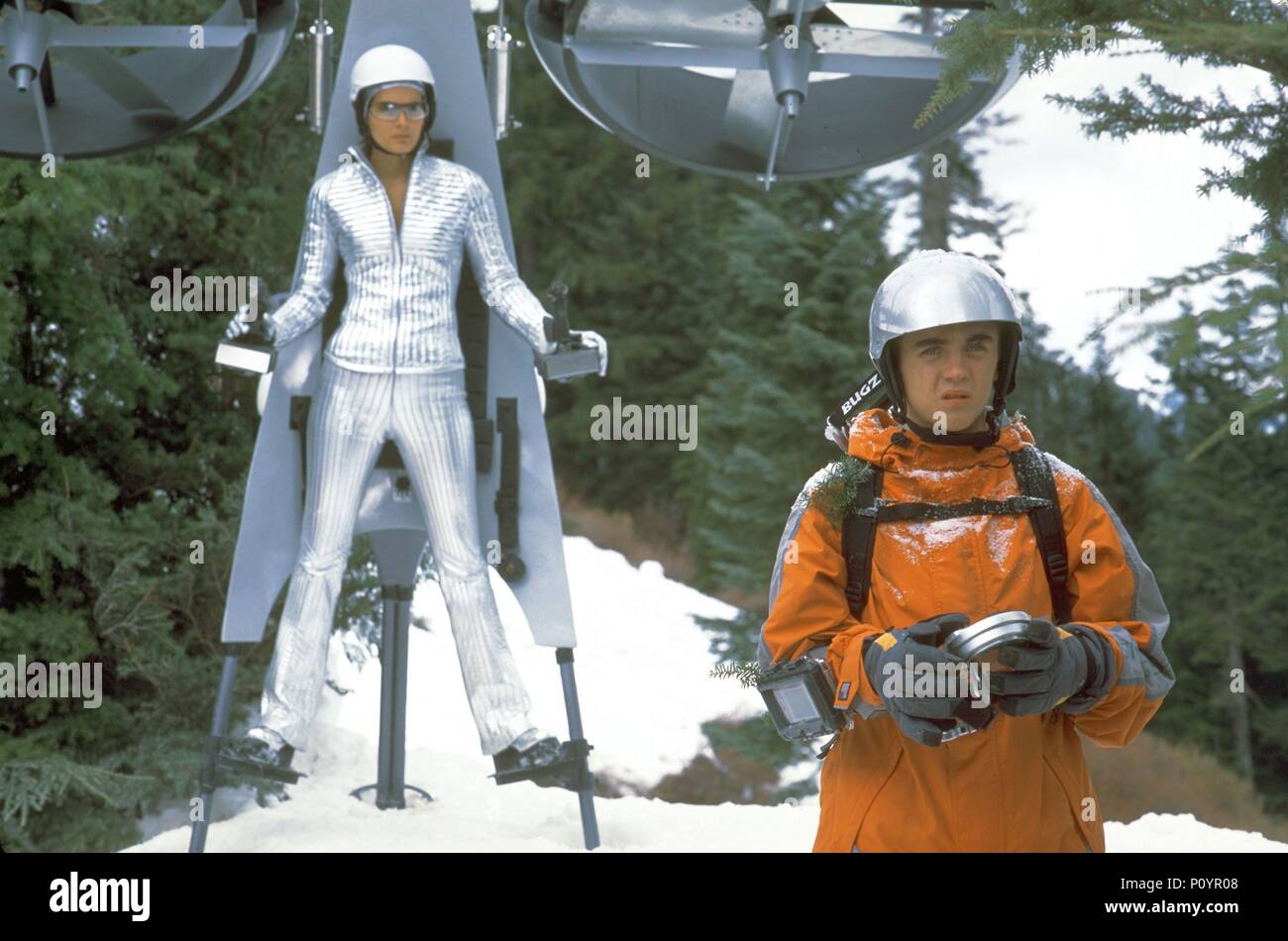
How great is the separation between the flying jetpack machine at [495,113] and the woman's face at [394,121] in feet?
0.65

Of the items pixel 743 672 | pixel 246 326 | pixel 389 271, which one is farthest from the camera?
pixel 389 271

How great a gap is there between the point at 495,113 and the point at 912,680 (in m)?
3.67

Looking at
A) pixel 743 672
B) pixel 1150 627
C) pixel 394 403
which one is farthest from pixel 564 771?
pixel 1150 627

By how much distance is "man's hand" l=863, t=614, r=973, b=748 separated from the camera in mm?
2184

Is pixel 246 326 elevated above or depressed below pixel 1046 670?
above

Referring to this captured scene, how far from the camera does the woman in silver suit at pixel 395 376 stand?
16.7ft

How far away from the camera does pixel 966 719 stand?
88.4 inches

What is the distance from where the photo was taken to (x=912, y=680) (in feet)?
7.19

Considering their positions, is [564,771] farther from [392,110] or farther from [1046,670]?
[1046,670]

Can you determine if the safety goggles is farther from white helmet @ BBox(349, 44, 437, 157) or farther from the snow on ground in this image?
the snow on ground

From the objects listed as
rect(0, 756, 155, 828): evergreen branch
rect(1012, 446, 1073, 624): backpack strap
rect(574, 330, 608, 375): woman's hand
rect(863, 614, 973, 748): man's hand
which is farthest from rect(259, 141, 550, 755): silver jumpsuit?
rect(863, 614, 973, 748): man's hand

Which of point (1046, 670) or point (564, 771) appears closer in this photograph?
point (1046, 670)
